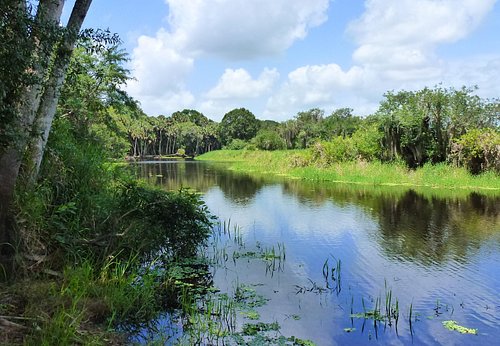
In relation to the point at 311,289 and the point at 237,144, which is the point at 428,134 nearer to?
the point at 311,289

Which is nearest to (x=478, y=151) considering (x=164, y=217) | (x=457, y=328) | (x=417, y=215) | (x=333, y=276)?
(x=417, y=215)

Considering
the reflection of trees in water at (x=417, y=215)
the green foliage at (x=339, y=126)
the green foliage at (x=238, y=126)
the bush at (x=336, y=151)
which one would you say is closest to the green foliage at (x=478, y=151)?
the reflection of trees in water at (x=417, y=215)

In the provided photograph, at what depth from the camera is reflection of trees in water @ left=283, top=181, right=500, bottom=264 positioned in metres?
13.7

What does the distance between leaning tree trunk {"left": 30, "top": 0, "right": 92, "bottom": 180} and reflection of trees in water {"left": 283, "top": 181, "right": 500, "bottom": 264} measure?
10216 millimetres

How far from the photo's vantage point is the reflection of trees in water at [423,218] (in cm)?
1371

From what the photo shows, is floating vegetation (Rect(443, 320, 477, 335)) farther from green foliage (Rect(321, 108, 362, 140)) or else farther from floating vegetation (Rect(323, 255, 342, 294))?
green foliage (Rect(321, 108, 362, 140))

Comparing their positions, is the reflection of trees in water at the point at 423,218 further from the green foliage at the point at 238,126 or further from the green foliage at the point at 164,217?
the green foliage at the point at 238,126

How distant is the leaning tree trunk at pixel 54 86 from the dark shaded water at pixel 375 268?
4.86m

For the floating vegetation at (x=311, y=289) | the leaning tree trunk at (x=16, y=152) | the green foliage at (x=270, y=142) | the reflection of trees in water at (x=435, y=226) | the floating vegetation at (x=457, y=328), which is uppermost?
the green foliage at (x=270, y=142)

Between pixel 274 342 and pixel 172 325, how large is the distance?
185 centimetres

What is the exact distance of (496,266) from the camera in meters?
11.9

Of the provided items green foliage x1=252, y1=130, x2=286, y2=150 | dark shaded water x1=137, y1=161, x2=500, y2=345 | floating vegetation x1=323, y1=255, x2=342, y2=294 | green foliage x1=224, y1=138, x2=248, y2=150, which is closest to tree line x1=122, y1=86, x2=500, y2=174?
dark shaded water x1=137, y1=161, x2=500, y2=345

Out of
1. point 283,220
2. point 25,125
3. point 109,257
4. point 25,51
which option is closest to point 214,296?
point 109,257

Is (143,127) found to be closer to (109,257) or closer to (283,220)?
(283,220)
